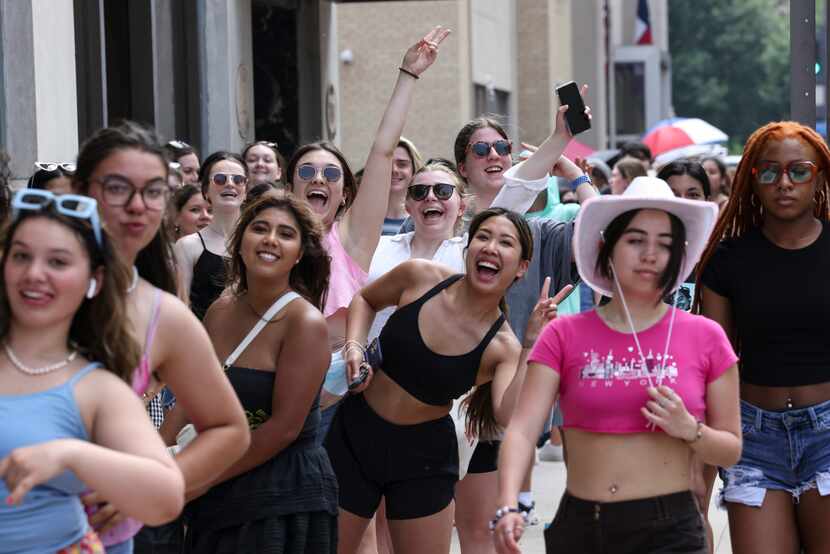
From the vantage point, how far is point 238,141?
45.2 feet

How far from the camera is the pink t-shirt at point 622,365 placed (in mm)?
4500

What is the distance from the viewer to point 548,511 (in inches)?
386

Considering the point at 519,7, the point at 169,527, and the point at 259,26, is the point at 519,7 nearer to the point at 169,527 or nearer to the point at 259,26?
the point at 259,26

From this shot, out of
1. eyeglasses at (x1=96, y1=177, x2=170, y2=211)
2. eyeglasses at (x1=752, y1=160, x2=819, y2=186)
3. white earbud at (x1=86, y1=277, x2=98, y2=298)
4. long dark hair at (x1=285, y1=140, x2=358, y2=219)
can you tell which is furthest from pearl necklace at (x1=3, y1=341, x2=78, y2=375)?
long dark hair at (x1=285, y1=140, x2=358, y2=219)

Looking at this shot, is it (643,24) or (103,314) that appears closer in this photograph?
(103,314)

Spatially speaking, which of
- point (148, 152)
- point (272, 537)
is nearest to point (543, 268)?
point (272, 537)

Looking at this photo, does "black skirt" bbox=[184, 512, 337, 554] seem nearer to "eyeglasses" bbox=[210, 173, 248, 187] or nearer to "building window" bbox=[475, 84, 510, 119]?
"eyeglasses" bbox=[210, 173, 248, 187]

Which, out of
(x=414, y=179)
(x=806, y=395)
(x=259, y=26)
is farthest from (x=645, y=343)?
(x=259, y=26)

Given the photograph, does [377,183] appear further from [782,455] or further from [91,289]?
[91,289]

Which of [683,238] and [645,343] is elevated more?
[683,238]

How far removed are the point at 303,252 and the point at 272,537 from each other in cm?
111

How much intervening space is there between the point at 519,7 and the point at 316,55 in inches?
648

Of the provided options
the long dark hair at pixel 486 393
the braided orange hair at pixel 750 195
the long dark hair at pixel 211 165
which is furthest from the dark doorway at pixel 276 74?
the braided orange hair at pixel 750 195

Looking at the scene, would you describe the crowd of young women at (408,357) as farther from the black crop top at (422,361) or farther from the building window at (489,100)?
the building window at (489,100)
